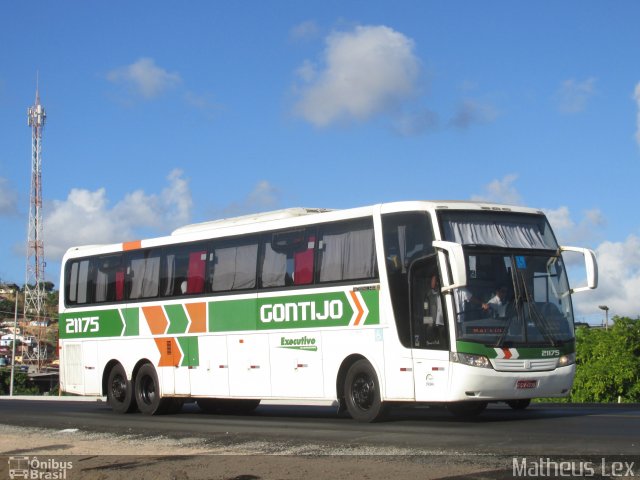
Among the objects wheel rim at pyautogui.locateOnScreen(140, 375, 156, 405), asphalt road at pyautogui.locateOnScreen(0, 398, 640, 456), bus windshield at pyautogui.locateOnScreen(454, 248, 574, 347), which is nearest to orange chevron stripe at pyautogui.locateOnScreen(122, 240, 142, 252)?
wheel rim at pyautogui.locateOnScreen(140, 375, 156, 405)

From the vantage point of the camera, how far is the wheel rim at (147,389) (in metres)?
24.9

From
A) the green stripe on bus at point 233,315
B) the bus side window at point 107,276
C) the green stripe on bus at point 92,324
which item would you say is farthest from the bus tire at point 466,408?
the bus side window at point 107,276

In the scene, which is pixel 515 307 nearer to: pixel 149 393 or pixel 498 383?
pixel 498 383

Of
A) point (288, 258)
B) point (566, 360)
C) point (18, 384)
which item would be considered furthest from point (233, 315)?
point (18, 384)

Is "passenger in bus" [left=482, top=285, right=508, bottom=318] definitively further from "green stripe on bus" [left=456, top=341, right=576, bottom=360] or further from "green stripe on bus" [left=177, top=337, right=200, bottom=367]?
"green stripe on bus" [left=177, top=337, right=200, bottom=367]

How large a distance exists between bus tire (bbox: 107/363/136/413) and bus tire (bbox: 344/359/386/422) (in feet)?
24.3

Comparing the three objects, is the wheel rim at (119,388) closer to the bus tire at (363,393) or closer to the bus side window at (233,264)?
the bus side window at (233,264)

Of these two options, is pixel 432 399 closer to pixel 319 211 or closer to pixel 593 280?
pixel 593 280

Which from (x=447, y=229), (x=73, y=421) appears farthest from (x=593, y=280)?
(x=73, y=421)

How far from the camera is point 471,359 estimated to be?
1756cm

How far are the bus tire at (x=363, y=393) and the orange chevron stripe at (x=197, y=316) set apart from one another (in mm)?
4480

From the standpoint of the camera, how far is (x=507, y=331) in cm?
1777

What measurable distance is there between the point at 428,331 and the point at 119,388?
10081 mm

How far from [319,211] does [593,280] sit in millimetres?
5705
